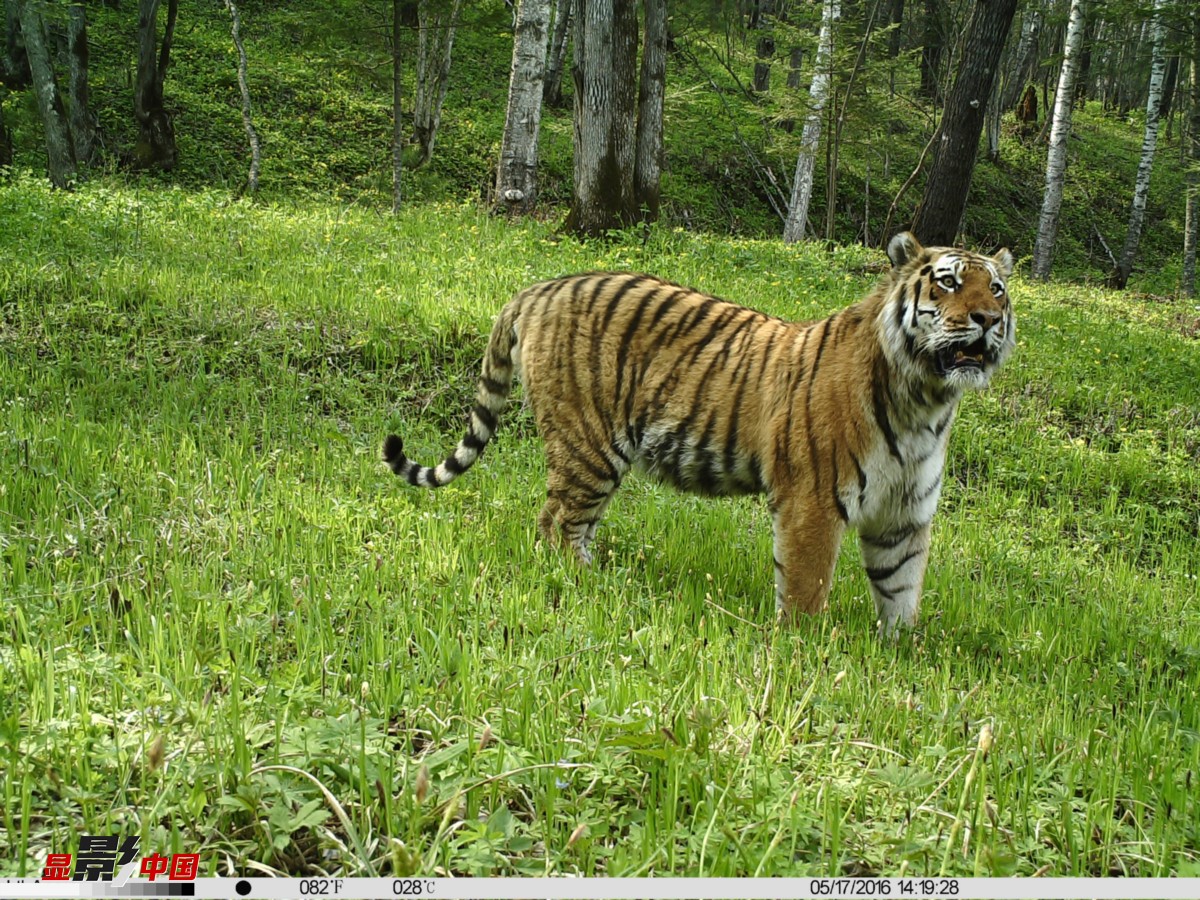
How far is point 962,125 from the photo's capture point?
11867 millimetres

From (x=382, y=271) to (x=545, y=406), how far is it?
429 centimetres

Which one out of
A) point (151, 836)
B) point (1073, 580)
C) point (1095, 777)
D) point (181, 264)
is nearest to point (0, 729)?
point (151, 836)

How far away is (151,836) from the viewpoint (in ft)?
6.63

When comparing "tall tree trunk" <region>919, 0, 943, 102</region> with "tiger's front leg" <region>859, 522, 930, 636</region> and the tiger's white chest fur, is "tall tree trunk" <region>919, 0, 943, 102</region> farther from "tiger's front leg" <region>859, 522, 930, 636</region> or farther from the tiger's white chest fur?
"tiger's front leg" <region>859, 522, 930, 636</region>

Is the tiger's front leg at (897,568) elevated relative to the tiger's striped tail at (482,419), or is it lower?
lower

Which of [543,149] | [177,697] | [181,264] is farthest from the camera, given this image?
[543,149]

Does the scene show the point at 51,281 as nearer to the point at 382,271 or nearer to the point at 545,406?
the point at 382,271

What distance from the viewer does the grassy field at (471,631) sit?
217cm

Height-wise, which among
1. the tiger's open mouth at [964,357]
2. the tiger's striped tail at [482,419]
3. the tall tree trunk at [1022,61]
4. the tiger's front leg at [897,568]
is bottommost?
the tiger's front leg at [897,568]

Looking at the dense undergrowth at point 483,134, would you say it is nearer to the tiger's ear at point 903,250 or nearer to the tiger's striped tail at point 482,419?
the tiger's striped tail at point 482,419

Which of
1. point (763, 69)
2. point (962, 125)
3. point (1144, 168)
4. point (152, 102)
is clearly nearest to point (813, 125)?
point (962, 125)

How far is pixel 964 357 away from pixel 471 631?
2.51 meters

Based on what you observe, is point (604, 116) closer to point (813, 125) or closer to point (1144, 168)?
point (813, 125)

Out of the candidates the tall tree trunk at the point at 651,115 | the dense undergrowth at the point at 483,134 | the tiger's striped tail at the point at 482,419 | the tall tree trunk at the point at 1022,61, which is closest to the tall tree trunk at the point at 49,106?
the dense undergrowth at the point at 483,134
